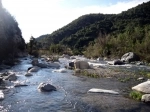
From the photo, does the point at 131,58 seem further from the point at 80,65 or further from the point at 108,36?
the point at 108,36

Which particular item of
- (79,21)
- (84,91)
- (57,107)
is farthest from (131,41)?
(79,21)

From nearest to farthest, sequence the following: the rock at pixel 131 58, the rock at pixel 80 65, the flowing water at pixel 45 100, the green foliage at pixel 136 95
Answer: the flowing water at pixel 45 100 < the green foliage at pixel 136 95 < the rock at pixel 80 65 < the rock at pixel 131 58

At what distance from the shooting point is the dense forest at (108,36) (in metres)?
62.4

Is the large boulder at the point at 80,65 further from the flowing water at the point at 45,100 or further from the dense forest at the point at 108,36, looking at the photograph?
the dense forest at the point at 108,36

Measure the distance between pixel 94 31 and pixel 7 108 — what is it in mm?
110067

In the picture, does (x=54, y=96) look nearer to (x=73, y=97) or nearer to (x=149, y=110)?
(x=73, y=97)

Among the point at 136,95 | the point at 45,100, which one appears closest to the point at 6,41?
the point at 45,100

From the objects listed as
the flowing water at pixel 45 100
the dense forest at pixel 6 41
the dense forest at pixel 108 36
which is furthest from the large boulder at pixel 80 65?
the dense forest at pixel 108 36

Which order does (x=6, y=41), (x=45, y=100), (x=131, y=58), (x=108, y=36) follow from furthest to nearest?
(x=108, y=36)
(x=131, y=58)
(x=6, y=41)
(x=45, y=100)

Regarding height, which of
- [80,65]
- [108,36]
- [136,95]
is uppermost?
[108,36]

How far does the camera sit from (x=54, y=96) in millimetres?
16547

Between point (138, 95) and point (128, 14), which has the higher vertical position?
point (128, 14)

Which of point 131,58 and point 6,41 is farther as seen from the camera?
point 131,58

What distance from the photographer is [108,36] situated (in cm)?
7156
